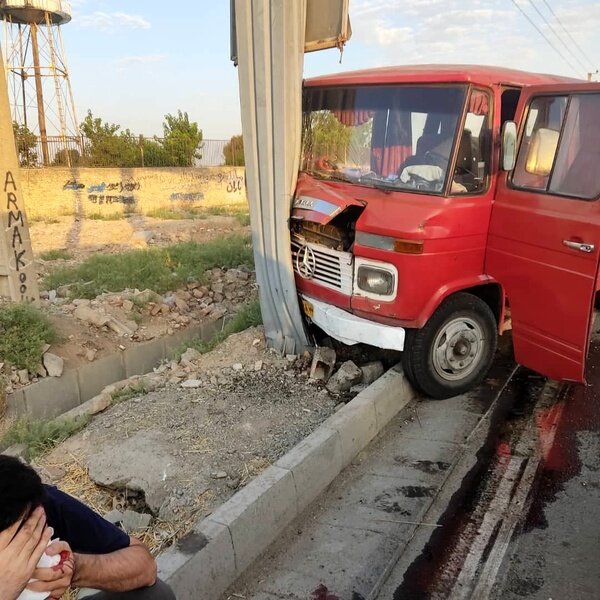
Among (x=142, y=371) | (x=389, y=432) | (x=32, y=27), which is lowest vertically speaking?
(x=142, y=371)

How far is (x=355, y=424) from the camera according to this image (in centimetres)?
394

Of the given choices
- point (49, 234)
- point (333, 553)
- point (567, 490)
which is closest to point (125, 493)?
point (333, 553)

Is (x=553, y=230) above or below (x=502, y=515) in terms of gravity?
above

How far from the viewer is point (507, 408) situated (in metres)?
4.63

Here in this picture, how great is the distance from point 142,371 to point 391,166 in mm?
3960

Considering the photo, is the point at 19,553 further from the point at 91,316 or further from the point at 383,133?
the point at 91,316

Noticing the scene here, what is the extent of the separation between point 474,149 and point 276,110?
5.72ft

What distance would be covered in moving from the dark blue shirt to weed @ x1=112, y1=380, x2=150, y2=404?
9.84 ft

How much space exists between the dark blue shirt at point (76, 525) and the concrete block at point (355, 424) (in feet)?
6.75

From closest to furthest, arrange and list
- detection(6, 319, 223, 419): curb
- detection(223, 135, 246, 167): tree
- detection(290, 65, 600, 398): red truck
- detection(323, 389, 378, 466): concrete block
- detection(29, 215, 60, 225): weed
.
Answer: detection(323, 389, 378, 466): concrete block, detection(290, 65, 600, 398): red truck, detection(6, 319, 223, 419): curb, detection(29, 215, 60, 225): weed, detection(223, 135, 246, 167): tree

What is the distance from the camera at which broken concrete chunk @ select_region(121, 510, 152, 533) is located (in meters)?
3.08

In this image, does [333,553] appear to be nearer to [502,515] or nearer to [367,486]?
[367,486]

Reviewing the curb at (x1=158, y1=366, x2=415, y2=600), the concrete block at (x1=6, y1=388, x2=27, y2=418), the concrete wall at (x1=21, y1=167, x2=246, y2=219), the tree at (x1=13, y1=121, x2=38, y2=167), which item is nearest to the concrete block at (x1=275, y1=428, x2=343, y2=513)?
the curb at (x1=158, y1=366, x2=415, y2=600)

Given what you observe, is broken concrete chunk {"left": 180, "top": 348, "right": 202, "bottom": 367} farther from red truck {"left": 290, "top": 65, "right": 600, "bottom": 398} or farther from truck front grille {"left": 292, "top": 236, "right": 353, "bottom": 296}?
red truck {"left": 290, "top": 65, "right": 600, "bottom": 398}
